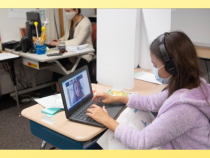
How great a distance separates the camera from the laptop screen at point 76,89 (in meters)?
0.96

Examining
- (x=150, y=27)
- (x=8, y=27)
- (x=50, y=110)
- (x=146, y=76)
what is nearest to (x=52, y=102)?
(x=50, y=110)

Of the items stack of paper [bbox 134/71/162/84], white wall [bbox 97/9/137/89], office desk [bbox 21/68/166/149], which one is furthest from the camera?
stack of paper [bbox 134/71/162/84]

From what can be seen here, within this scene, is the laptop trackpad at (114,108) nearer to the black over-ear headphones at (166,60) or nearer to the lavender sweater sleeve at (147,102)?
the lavender sweater sleeve at (147,102)

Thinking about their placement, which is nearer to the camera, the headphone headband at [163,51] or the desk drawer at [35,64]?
the headphone headband at [163,51]

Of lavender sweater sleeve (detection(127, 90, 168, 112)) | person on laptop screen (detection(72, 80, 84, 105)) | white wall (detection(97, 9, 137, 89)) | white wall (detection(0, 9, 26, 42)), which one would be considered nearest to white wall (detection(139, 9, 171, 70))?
white wall (detection(97, 9, 137, 89))

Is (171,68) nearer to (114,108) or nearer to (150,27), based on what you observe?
(114,108)

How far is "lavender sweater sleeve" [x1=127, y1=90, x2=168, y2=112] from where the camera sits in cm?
111

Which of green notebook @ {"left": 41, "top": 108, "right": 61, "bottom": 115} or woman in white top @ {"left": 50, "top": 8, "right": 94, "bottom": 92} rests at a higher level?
woman in white top @ {"left": 50, "top": 8, "right": 94, "bottom": 92}

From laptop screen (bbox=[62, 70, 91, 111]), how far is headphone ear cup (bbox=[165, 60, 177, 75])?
0.47 metres

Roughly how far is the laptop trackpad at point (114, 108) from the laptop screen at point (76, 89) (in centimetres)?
16

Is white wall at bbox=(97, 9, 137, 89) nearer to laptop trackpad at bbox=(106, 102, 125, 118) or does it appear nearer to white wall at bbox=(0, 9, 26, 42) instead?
laptop trackpad at bbox=(106, 102, 125, 118)

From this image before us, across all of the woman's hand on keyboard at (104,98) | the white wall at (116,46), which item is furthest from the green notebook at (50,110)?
the white wall at (116,46)

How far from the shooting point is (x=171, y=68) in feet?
2.80

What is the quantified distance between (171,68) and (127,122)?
368 mm
